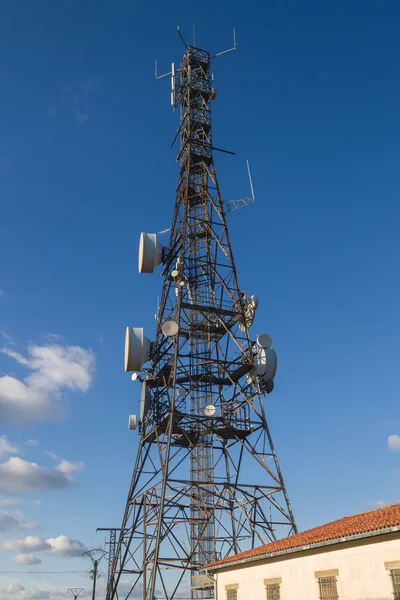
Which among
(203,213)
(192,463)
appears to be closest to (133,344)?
(192,463)

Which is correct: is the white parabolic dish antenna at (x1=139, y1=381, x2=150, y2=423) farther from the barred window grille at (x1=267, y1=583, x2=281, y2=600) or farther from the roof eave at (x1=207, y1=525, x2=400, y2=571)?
the barred window grille at (x1=267, y1=583, x2=281, y2=600)

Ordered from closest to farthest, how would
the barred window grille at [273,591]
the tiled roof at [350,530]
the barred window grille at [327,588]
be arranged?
the tiled roof at [350,530] < the barred window grille at [327,588] < the barred window grille at [273,591]

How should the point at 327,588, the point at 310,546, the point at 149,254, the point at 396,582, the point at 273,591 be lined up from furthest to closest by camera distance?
the point at 149,254
the point at 273,591
the point at 310,546
the point at 327,588
the point at 396,582

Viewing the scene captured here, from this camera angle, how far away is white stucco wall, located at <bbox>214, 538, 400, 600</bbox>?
1453 centimetres

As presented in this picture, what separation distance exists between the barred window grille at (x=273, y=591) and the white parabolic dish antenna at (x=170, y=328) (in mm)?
12985

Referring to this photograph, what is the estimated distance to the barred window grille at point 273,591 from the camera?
60.2ft

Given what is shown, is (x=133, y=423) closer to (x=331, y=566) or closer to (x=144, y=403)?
→ (x=144, y=403)

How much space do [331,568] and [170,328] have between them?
1488 cm

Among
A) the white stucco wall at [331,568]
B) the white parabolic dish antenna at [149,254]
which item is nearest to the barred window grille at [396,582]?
the white stucco wall at [331,568]

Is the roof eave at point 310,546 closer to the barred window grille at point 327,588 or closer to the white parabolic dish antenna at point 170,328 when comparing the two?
the barred window grille at point 327,588

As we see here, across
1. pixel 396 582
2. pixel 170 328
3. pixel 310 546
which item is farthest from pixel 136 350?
pixel 396 582

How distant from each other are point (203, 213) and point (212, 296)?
5.56 meters

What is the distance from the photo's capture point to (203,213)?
3434 cm

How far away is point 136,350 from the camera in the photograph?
3023 cm
